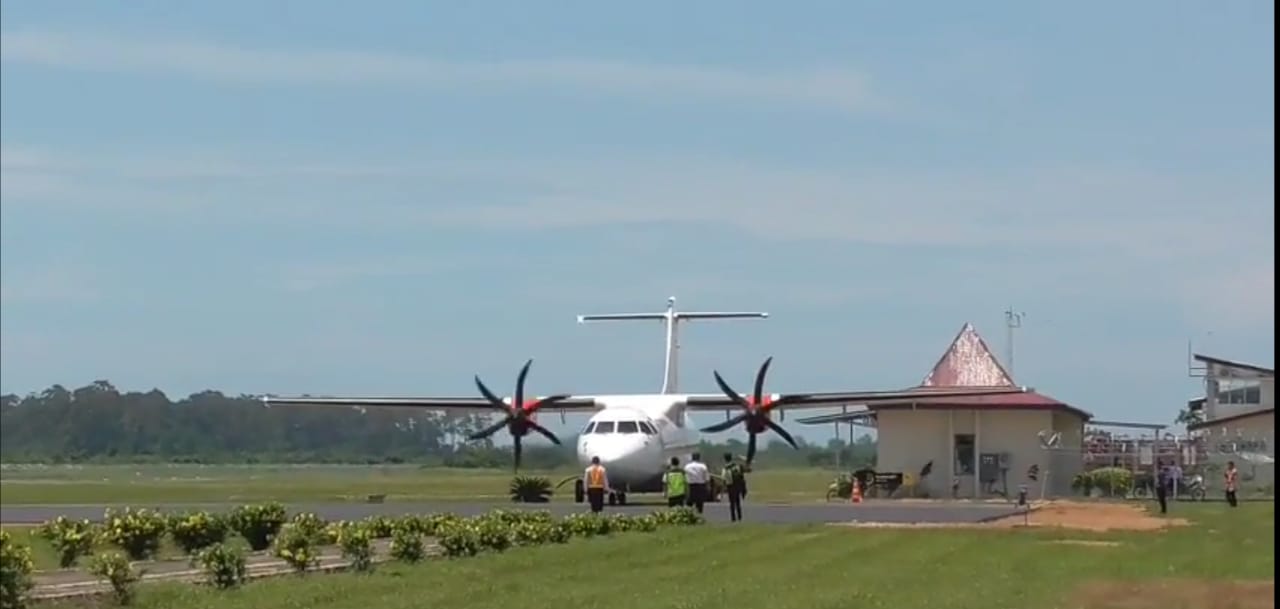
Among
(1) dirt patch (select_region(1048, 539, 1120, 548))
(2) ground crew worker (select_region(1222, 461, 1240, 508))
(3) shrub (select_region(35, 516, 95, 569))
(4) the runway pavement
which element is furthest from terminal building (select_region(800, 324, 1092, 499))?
(3) shrub (select_region(35, 516, 95, 569))

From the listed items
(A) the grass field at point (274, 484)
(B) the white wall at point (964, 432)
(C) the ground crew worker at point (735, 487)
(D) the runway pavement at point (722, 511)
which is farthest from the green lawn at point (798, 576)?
(B) the white wall at point (964, 432)

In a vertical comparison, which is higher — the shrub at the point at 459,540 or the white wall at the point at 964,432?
the white wall at the point at 964,432

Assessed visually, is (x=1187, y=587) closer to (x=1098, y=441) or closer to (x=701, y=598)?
(x=701, y=598)

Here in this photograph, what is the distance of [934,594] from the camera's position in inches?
747

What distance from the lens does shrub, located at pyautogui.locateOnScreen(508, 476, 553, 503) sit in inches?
1941

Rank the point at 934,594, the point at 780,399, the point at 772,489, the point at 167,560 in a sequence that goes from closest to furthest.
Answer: the point at 934,594, the point at 167,560, the point at 780,399, the point at 772,489

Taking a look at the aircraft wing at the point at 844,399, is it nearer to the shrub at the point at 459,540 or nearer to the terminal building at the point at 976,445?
the terminal building at the point at 976,445

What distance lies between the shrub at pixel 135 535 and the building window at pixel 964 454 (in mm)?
36247

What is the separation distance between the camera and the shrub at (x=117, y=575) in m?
17.0

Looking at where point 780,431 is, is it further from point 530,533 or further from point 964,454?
point 530,533

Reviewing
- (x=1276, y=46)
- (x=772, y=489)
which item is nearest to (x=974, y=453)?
(x=772, y=489)

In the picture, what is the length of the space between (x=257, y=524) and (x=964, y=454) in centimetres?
3509

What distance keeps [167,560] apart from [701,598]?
7.75 metres

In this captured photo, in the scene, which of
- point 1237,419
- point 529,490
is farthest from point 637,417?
point 1237,419
